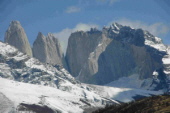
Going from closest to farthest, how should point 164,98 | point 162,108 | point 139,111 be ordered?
point 162,108 → point 139,111 → point 164,98

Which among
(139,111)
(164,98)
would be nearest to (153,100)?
(164,98)

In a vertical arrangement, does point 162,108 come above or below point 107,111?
below

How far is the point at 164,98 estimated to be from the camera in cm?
17725

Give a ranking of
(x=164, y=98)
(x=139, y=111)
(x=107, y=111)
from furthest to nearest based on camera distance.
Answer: (x=107, y=111)
(x=164, y=98)
(x=139, y=111)

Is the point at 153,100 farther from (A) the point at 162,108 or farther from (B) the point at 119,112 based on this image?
(A) the point at 162,108

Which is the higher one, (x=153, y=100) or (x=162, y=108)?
(x=153, y=100)

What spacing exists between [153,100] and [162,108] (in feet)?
84.1

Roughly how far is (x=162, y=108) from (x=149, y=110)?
17.3ft

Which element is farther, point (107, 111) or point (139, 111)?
point (107, 111)

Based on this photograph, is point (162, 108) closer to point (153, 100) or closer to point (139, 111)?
point (139, 111)

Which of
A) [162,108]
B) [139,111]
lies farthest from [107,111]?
[162,108]

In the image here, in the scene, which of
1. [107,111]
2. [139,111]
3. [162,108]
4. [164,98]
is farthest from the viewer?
[107,111]

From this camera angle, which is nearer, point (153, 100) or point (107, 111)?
point (153, 100)

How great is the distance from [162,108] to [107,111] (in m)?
49.5
